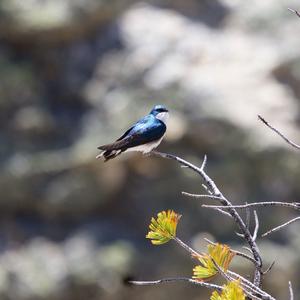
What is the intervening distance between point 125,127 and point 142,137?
17.9 feet

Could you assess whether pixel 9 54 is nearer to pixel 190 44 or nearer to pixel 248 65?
pixel 190 44

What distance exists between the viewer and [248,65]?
33.9 ft

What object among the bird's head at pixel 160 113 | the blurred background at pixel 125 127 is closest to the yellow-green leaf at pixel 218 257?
the bird's head at pixel 160 113

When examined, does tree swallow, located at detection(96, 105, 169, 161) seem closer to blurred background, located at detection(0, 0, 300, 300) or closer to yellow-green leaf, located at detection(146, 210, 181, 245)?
yellow-green leaf, located at detection(146, 210, 181, 245)

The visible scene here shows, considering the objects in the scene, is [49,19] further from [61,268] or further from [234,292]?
[234,292]

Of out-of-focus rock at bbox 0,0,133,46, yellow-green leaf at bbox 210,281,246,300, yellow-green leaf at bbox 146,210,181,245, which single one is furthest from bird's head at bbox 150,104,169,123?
out-of-focus rock at bbox 0,0,133,46

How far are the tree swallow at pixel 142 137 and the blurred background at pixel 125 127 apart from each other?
4735 millimetres

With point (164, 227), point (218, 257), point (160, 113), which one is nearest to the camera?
point (218, 257)

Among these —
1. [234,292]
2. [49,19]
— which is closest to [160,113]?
[234,292]

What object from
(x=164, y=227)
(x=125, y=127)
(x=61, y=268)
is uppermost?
(x=164, y=227)

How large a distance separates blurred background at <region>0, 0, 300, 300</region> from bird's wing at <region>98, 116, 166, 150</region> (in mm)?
4763

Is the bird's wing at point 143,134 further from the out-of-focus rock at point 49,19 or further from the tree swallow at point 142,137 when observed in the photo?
the out-of-focus rock at point 49,19

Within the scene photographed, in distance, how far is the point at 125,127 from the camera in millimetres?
9352

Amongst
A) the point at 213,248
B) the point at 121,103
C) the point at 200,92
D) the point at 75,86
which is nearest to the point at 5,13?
the point at 75,86
